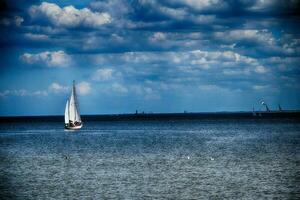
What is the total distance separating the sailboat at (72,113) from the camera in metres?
122

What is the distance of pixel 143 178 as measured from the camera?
49.3m

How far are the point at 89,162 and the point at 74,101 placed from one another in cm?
6006

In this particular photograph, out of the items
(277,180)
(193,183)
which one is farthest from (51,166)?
(277,180)

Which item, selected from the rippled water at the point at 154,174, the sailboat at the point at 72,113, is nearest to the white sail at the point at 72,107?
the sailboat at the point at 72,113

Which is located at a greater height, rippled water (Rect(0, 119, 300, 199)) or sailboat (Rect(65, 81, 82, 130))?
sailboat (Rect(65, 81, 82, 130))

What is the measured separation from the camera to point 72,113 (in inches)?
4983

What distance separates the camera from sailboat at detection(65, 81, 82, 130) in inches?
4806

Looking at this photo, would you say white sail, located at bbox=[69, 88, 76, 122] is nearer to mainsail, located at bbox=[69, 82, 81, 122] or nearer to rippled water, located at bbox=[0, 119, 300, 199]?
mainsail, located at bbox=[69, 82, 81, 122]

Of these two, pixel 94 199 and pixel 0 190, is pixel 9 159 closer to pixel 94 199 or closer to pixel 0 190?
pixel 0 190

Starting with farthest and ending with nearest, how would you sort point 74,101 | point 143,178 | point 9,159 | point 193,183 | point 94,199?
point 74,101
point 9,159
point 143,178
point 193,183
point 94,199

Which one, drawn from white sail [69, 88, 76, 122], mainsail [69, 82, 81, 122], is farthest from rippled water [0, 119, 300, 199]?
mainsail [69, 82, 81, 122]

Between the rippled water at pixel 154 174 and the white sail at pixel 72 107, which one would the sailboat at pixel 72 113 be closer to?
the white sail at pixel 72 107

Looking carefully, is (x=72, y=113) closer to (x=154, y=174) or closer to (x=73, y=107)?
(x=73, y=107)

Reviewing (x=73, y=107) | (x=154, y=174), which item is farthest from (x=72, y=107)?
(x=154, y=174)
